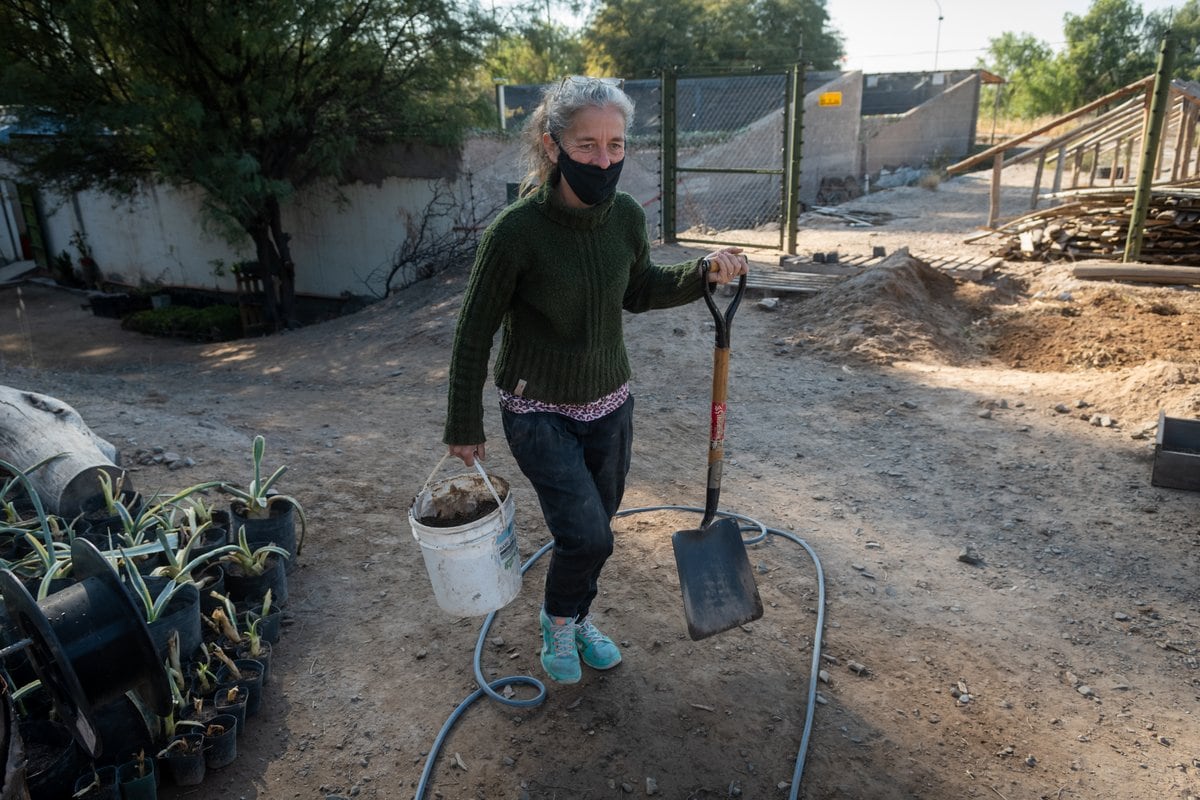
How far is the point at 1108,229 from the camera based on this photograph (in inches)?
356

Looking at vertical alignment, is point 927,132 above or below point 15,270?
above

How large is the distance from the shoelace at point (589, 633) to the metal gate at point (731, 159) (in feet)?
23.1

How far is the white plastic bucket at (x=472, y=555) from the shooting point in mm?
2429

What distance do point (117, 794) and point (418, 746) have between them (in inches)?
31.7

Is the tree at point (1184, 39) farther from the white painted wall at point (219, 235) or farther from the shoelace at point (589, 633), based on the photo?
the shoelace at point (589, 633)

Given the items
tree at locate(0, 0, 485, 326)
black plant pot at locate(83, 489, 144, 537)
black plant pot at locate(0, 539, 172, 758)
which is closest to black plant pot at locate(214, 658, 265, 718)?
black plant pot at locate(0, 539, 172, 758)

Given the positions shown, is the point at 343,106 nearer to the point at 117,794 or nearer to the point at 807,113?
the point at 117,794

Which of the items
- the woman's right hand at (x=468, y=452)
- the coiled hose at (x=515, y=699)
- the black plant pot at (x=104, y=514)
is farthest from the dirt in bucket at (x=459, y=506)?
the black plant pot at (x=104, y=514)

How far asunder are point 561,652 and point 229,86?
9413 mm

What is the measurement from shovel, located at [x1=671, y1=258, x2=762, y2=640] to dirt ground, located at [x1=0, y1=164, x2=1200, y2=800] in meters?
0.30

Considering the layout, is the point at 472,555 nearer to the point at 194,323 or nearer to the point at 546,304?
the point at 546,304

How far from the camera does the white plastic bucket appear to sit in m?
2.43

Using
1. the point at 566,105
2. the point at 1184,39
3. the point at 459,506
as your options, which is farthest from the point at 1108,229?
the point at 1184,39

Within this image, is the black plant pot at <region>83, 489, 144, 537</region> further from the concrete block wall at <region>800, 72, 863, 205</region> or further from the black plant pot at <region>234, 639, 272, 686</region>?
the concrete block wall at <region>800, 72, 863, 205</region>
